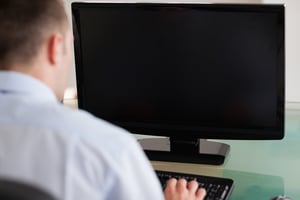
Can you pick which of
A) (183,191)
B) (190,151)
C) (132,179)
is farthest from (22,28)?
(190,151)

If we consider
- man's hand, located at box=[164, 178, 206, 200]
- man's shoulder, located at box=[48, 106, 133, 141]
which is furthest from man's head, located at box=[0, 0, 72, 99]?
man's hand, located at box=[164, 178, 206, 200]

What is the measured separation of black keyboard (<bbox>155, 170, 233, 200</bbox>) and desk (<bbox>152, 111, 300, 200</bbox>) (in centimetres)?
4

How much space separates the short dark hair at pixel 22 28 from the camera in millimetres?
1117

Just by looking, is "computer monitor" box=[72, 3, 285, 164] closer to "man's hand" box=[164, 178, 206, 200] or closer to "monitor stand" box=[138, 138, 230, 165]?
"monitor stand" box=[138, 138, 230, 165]

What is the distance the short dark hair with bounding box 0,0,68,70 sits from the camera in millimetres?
1117

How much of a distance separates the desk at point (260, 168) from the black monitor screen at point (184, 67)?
95 millimetres

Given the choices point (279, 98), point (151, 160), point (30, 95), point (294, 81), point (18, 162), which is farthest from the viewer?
point (294, 81)

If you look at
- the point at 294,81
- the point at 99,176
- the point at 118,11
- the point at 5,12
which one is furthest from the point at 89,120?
the point at 294,81

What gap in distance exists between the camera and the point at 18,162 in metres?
0.97

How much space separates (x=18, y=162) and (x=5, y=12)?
31 centimetres

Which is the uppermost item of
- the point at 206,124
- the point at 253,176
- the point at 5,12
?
the point at 5,12

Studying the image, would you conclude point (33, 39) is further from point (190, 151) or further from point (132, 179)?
point (190, 151)

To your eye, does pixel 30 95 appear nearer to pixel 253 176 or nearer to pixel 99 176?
pixel 99 176

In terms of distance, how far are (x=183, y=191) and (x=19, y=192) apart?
0.75 metres
